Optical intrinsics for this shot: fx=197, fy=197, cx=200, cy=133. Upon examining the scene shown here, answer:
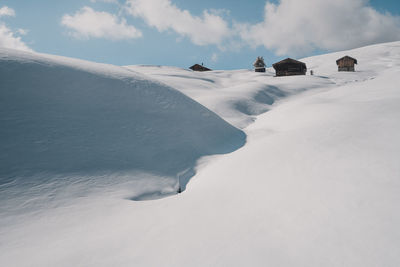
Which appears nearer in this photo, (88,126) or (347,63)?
(88,126)

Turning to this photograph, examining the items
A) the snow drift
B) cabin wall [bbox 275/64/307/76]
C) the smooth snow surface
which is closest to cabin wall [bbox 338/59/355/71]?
cabin wall [bbox 275/64/307/76]

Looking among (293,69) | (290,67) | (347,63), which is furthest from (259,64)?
(347,63)

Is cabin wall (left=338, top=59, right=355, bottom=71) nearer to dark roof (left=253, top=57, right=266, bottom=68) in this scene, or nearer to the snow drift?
dark roof (left=253, top=57, right=266, bottom=68)

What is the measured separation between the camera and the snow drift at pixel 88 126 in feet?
10.2

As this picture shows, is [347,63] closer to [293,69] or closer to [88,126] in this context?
[293,69]

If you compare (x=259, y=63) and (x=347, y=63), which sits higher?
(x=259, y=63)

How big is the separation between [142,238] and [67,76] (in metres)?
4.35

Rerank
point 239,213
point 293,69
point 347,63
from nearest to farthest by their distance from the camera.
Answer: point 239,213, point 293,69, point 347,63

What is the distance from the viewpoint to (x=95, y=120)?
13.5ft

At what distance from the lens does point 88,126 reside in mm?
3896

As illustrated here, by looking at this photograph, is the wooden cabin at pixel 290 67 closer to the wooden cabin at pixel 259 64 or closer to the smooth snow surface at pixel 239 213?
the wooden cabin at pixel 259 64

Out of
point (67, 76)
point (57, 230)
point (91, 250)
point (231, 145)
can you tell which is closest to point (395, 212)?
point (91, 250)

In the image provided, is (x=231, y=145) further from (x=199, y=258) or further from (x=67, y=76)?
(x=67, y=76)

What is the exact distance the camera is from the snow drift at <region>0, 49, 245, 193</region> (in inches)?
122
